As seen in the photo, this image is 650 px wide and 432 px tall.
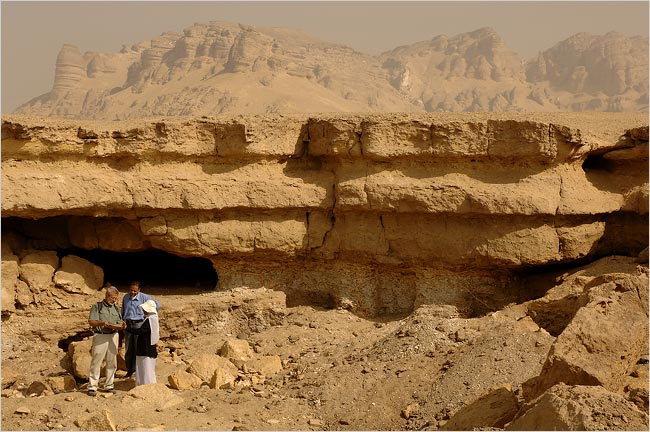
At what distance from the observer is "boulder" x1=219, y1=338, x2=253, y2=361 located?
30.5 feet

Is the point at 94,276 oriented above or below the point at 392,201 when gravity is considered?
below

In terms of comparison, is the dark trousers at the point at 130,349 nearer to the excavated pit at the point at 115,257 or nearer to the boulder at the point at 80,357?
the boulder at the point at 80,357

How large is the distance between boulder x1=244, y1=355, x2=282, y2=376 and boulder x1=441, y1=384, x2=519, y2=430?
2786mm

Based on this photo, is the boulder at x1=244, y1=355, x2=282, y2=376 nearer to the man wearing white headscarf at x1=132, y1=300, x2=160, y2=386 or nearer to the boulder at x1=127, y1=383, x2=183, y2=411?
the man wearing white headscarf at x1=132, y1=300, x2=160, y2=386

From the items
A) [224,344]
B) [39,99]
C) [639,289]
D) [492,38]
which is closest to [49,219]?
[224,344]

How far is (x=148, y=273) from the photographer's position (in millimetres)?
12305

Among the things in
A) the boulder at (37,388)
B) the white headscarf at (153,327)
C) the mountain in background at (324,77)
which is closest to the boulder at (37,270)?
the boulder at (37,388)

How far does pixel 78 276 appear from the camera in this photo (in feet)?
34.3

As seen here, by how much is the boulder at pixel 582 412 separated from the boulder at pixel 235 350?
15.4 feet

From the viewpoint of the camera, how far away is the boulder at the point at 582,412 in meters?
4.96

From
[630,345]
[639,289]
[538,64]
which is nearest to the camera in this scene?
[630,345]

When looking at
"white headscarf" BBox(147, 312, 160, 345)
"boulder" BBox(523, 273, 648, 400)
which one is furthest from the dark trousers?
"boulder" BBox(523, 273, 648, 400)

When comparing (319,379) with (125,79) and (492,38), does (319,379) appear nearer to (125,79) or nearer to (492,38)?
(125,79)

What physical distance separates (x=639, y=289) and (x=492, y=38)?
83.3m
